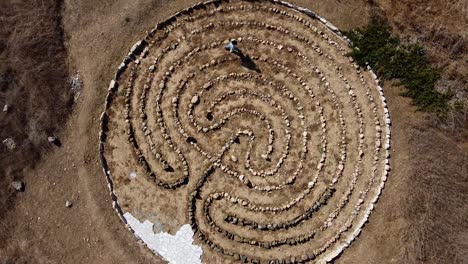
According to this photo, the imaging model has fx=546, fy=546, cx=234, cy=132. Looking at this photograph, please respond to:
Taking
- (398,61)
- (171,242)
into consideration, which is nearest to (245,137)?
(171,242)

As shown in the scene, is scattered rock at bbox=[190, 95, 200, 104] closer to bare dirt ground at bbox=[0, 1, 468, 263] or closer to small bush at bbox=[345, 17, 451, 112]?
bare dirt ground at bbox=[0, 1, 468, 263]

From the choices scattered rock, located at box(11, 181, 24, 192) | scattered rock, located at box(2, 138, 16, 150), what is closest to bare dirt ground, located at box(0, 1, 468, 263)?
scattered rock, located at box(11, 181, 24, 192)

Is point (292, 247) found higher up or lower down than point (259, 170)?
lower down

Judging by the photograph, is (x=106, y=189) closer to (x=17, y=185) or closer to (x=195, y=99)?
(x=17, y=185)

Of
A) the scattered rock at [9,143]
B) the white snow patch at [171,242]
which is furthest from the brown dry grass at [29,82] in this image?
the white snow patch at [171,242]

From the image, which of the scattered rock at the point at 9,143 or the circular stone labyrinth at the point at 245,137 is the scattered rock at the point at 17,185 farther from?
the circular stone labyrinth at the point at 245,137

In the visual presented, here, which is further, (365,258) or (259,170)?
(259,170)

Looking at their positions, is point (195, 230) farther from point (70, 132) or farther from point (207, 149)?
point (70, 132)

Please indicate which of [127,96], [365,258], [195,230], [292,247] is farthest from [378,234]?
[127,96]
